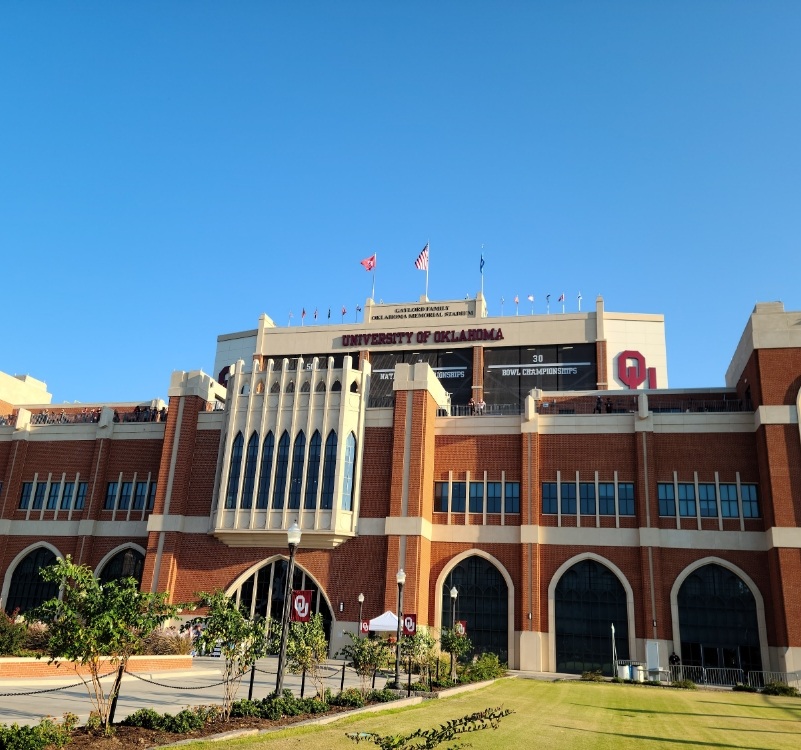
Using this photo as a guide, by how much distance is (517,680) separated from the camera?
3400 centimetres

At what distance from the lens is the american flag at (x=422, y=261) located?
6444 cm

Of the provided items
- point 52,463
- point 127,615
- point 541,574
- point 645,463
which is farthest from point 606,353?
point 127,615

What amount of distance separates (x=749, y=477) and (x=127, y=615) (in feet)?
118

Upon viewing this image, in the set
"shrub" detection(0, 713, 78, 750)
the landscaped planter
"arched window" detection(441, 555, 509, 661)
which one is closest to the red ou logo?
"arched window" detection(441, 555, 509, 661)

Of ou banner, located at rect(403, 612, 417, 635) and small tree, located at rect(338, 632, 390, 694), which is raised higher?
ou banner, located at rect(403, 612, 417, 635)

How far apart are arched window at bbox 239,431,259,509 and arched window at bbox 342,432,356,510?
5570 mm

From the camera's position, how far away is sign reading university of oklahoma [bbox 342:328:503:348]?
63281 mm

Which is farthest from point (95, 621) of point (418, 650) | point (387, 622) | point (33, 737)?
point (387, 622)

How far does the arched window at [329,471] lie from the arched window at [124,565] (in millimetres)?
13402

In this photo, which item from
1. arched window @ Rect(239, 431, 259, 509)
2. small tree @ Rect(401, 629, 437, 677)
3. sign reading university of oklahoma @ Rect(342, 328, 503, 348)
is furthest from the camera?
sign reading university of oklahoma @ Rect(342, 328, 503, 348)

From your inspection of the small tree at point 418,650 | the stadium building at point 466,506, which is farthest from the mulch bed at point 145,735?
the stadium building at point 466,506

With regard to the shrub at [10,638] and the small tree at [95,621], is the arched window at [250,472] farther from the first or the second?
the small tree at [95,621]

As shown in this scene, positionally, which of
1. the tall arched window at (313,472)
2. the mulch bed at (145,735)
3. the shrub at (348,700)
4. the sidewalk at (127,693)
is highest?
the tall arched window at (313,472)

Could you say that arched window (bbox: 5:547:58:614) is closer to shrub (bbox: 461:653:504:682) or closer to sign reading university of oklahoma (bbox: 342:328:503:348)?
shrub (bbox: 461:653:504:682)
